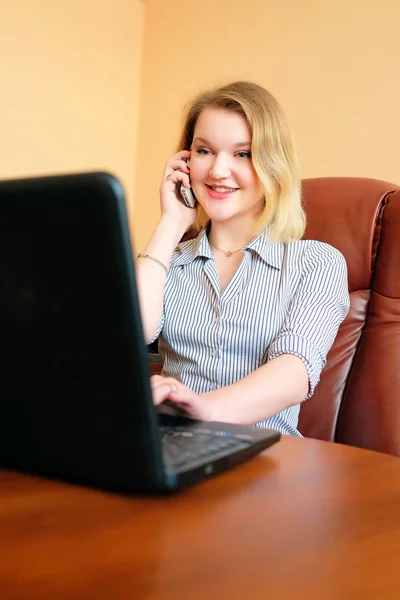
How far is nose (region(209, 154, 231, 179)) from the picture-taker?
145 cm

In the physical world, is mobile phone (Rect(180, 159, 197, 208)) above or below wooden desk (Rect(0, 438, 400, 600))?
above

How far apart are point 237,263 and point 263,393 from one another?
496mm

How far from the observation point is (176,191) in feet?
5.42

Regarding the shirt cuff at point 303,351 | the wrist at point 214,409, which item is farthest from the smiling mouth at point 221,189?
the wrist at point 214,409

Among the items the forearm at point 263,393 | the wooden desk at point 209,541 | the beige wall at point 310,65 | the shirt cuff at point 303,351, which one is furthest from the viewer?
the beige wall at point 310,65

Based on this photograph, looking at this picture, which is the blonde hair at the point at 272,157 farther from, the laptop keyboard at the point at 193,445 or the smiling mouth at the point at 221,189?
the laptop keyboard at the point at 193,445

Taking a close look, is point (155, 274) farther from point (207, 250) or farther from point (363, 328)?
point (363, 328)

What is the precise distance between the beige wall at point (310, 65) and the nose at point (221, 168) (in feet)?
2.78

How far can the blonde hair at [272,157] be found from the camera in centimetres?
144

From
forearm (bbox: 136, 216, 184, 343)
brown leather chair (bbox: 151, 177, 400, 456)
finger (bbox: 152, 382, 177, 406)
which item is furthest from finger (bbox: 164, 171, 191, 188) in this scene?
finger (bbox: 152, 382, 177, 406)

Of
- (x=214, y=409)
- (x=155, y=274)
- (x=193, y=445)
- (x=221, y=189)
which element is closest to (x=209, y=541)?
(x=193, y=445)

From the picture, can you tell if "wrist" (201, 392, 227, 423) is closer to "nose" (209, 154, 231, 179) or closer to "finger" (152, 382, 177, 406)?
"finger" (152, 382, 177, 406)

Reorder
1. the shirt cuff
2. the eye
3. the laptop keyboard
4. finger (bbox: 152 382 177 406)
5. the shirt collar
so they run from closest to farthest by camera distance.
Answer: the laptop keyboard < finger (bbox: 152 382 177 406) < the shirt cuff < the shirt collar < the eye

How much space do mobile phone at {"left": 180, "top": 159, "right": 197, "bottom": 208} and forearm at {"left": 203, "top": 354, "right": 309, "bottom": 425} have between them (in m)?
0.60
